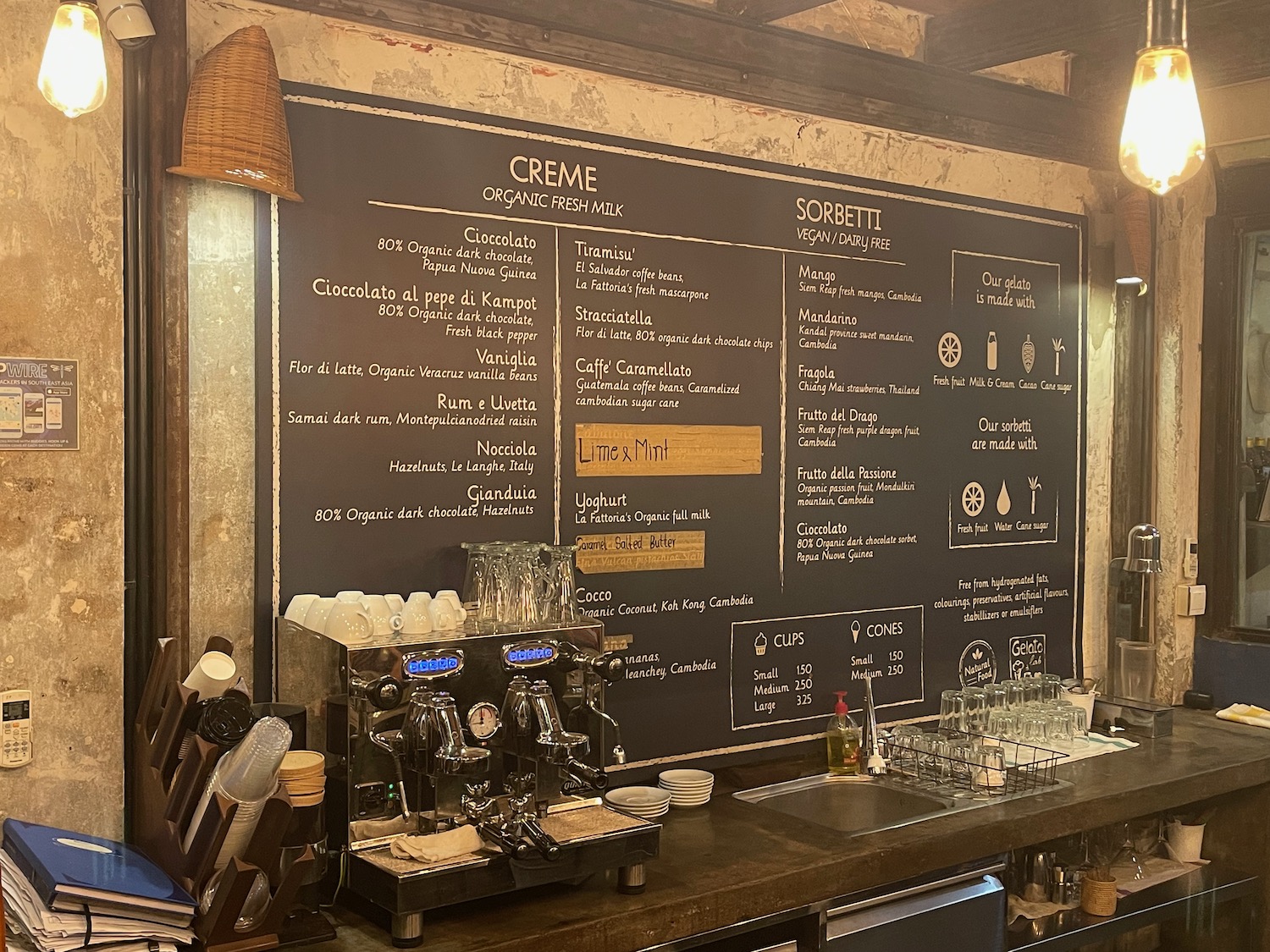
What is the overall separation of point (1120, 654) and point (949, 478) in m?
1.05

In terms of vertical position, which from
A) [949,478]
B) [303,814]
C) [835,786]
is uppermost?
[949,478]

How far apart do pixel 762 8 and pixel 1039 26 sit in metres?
0.85

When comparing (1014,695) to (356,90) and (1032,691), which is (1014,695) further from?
(356,90)

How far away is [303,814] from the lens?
229 cm

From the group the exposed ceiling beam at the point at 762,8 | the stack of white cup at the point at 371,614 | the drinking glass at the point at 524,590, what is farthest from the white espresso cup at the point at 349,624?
the exposed ceiling beam at the point at 762,8

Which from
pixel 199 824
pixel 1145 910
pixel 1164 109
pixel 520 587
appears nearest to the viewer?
pixel 1164 109

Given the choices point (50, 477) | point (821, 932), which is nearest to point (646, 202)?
point (50, 477)

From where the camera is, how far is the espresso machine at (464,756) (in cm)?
232

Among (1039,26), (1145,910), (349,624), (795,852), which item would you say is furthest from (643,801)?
(1039,26)

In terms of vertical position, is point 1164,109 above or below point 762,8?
below

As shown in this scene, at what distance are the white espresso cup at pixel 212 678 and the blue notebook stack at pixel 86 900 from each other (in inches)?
13.0

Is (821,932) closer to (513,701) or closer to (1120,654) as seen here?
(513,701)

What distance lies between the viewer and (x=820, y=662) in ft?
12.1

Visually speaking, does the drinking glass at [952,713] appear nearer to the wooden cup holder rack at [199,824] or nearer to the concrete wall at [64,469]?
the wooden cup holder rack at [199,824]
